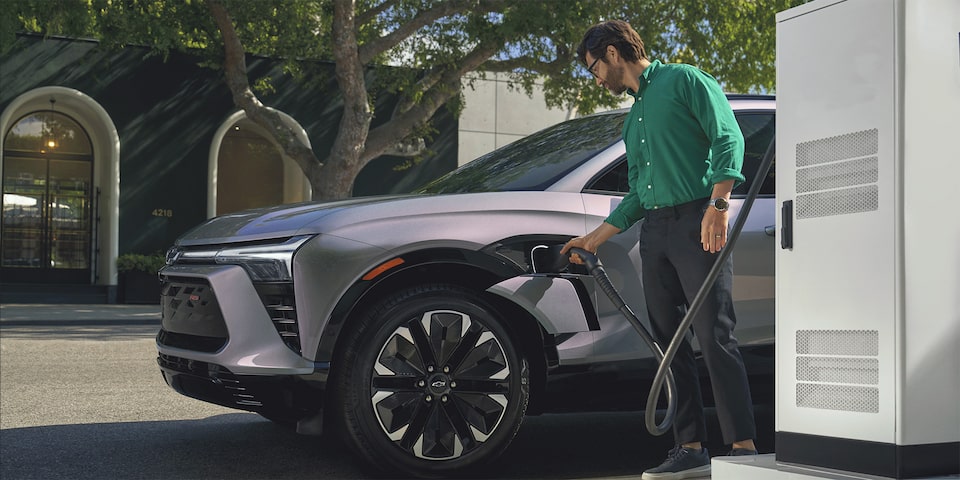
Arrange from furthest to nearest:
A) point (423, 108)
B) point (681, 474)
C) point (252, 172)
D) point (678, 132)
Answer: point (252, 172)
point (423, 108)
point (678, 132)
point (681, 474)

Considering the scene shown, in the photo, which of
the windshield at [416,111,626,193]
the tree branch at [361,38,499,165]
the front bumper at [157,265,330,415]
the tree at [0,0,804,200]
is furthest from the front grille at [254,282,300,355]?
the tree branch at [361,38,499,165]

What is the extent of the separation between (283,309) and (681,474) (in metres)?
1.74

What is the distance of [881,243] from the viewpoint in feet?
7.39

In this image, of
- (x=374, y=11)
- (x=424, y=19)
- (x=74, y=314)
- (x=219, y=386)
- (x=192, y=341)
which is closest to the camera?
(x=219, y=386)

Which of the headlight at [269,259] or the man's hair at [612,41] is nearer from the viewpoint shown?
the man's hair at [612,41]

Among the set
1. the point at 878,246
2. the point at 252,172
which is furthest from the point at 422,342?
the point at 252,172

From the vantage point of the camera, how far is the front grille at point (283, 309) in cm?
450

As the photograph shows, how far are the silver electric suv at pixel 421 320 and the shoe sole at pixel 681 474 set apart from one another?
2.42ft

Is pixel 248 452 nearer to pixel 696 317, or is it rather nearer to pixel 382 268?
pixel 382 268

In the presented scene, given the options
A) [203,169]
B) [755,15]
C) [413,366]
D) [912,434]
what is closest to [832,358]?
[912,434]

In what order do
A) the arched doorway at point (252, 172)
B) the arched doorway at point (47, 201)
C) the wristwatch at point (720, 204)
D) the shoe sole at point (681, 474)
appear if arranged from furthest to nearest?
the arched doorway at point (252, 172) → the arched doorway at point (47, 201) → the wristwatch at point (720, 204) → the shoe sole at point (681, 474)

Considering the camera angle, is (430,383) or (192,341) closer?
(430,383)

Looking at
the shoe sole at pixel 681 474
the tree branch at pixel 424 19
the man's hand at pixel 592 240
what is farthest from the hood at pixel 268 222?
the tree branch at pixel 424 19

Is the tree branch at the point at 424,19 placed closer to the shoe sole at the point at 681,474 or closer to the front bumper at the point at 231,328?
the front bumper at the point at 231,328
